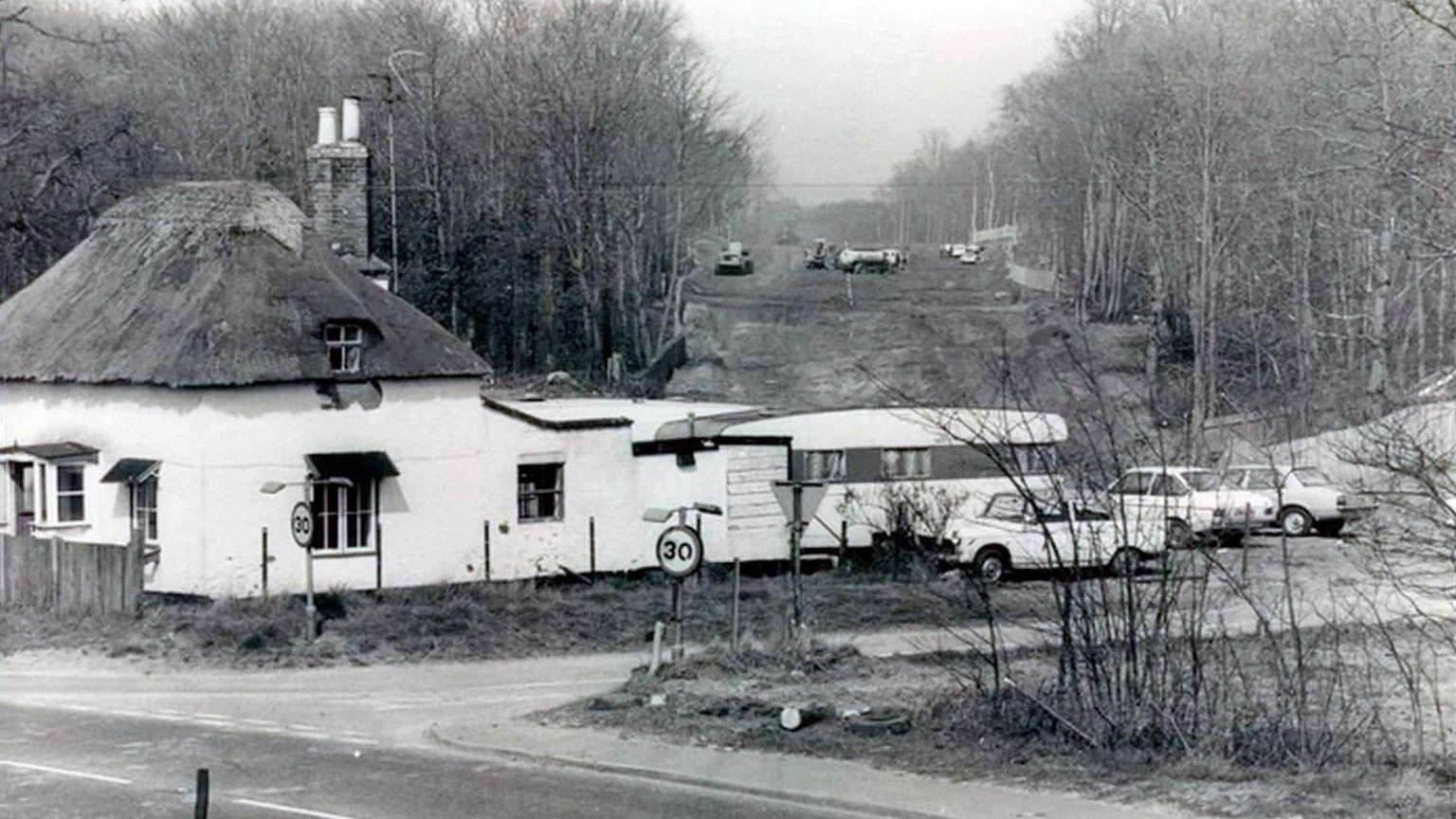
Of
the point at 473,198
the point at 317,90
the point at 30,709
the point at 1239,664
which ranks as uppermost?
the point at 317,90

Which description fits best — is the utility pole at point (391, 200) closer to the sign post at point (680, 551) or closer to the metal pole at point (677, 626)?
the metal pole at point (677, 626)

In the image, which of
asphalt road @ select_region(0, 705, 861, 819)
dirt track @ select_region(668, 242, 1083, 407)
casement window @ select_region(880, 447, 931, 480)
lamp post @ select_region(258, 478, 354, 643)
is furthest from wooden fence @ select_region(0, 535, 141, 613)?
dirt track @ select_region(668, 242, 1083, 407)

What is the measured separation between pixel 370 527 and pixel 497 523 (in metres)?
2.52

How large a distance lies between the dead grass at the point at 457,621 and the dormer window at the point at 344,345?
13.3ft

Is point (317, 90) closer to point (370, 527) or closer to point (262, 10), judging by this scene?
point (262, 10)

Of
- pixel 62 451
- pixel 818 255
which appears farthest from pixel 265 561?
pixel 818 255

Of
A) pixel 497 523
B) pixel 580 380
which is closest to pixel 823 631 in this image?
pixel 497 523

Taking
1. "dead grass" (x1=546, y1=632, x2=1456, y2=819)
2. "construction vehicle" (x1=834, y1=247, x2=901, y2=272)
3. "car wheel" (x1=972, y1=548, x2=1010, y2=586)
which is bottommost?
"dead grass" (x1=546, y1=632, x2=1456, y2=819)

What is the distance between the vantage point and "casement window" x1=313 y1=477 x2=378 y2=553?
31.7m

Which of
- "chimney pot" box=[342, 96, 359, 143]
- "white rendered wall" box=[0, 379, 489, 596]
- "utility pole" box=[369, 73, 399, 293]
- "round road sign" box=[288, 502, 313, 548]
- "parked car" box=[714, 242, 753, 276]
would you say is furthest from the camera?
"parked car" box=[714, 242, 753, 276]

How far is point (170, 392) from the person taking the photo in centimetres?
3091

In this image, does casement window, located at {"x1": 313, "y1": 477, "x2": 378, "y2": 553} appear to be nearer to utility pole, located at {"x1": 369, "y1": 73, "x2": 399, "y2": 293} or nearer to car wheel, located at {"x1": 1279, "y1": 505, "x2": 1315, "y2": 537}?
car wheel, located at {"x1": 1279, "y1": 505, "x2": 1315, "y2": 537}

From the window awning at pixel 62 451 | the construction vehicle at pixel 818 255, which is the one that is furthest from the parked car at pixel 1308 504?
the construction vehicle at pixel 818 255

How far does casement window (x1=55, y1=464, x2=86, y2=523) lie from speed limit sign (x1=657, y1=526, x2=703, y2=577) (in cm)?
1416
